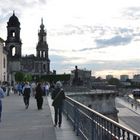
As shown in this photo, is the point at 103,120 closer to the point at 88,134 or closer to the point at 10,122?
the point at 88,134

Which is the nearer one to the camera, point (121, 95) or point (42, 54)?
point (42, 54)

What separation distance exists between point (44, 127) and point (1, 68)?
61795 mm

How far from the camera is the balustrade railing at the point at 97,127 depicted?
733 cm

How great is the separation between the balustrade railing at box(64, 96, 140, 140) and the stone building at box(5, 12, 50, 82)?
8271 cm

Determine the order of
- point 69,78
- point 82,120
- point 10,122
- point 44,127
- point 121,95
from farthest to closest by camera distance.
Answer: point 121,95
point 69,78
point 10,122
point 44,127
point 82,120

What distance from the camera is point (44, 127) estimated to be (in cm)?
1752

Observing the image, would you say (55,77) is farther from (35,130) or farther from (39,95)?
(35,130)

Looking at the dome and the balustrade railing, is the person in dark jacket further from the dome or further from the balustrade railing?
the dome

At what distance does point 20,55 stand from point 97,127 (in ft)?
319

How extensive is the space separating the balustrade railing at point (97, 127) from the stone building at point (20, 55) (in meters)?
82.7

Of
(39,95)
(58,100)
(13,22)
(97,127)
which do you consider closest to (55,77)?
(13,22)

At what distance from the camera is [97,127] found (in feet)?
34.1

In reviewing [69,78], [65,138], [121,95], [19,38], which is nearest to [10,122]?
[65,138]

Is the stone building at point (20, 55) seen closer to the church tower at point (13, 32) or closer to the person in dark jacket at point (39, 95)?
the church tower at point (13, 32)
